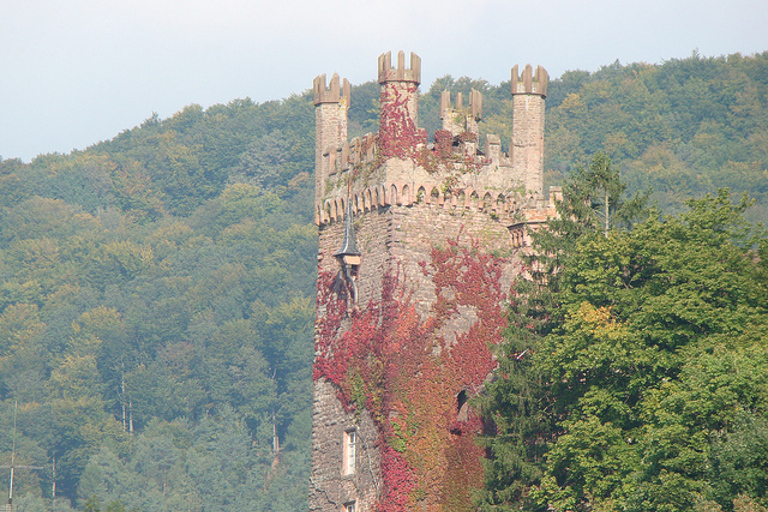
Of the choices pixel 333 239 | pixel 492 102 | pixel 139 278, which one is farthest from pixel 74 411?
pixel 333 239

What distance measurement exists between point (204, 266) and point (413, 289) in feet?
301

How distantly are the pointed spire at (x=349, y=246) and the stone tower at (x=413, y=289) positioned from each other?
0.04m

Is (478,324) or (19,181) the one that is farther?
(19,181)

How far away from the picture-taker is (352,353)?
40.7 meters

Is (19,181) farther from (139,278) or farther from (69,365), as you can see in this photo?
(69,365)

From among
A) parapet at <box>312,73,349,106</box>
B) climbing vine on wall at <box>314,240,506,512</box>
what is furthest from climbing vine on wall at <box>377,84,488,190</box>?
parapet at <box>312,73,349,106</box>

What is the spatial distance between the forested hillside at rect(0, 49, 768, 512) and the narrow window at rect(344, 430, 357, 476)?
59.8 meters

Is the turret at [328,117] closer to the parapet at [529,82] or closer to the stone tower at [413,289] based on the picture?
the stone tower at [413,289]

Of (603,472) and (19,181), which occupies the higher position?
(19,181)

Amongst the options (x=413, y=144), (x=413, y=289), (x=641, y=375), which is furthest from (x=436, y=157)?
(x=641, y=375)

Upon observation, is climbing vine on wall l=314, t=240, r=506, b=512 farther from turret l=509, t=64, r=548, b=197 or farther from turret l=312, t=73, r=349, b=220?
turret l=312, t=73, r=349, b=220

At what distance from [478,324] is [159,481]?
67838 millimetres

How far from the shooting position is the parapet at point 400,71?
135 ft

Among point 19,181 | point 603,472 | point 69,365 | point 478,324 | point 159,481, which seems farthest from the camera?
point 19,181
